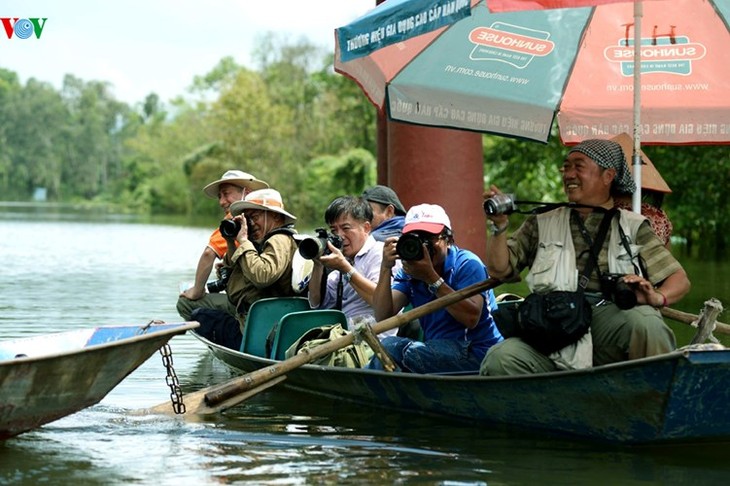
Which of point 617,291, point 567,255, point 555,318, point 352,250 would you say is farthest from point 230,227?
point 617,291

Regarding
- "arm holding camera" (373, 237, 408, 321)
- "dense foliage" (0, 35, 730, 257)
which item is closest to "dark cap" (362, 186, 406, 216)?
"arm holding camera" (373, 237, 408, 321)

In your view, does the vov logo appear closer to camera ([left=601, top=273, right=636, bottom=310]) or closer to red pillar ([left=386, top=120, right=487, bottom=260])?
red pillar ([left=386, top=120, right=487, bottom=260])

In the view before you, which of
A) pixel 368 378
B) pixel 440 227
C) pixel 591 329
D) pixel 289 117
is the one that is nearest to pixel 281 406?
pixel 368 378

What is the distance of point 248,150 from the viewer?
54.1m

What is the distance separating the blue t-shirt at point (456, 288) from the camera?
6.71 m

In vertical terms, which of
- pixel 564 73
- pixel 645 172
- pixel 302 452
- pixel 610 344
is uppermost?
pixel 564 73

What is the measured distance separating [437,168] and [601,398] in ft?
21.8

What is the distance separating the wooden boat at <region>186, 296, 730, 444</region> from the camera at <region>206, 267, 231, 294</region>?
2076mm

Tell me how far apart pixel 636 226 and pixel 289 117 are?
157ft

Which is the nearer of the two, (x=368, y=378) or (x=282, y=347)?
A: (x=368, y=378)

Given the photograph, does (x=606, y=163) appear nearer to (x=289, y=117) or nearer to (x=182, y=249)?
(x=182, y=249)

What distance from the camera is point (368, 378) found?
7.11m

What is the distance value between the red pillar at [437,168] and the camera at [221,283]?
3.09 m

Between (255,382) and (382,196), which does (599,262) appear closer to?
(255,382)
